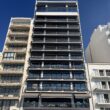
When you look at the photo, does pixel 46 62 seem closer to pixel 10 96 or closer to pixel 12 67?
pixel 12 67

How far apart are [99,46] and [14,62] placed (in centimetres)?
2845

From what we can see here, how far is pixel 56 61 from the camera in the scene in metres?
57.3

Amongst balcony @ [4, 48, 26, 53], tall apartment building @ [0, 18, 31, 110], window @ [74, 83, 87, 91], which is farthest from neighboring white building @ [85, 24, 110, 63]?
balcony @ [4, 48, 26, 53]

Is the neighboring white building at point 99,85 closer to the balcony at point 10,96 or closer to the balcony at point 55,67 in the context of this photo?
the balcony at point 55,67

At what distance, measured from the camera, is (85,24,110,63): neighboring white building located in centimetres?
6369

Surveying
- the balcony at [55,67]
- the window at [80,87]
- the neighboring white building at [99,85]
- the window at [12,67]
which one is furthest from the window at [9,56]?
the neighboring white building at [99,85]

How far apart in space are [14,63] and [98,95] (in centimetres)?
2363

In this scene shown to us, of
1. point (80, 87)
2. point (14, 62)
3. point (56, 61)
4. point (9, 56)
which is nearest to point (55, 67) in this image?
point (56, 61)

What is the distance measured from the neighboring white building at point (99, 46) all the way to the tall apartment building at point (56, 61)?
28.1 feet

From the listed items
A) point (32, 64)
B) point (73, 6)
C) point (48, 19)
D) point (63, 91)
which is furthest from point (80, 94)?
point (73, 6)

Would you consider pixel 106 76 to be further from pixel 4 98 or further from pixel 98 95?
pixel 4 98

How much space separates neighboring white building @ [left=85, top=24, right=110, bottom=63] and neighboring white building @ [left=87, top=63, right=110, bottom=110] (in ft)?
23.3

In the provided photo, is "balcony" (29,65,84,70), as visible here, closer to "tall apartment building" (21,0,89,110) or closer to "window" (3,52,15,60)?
"tall apartment building" (21,0,89,110)

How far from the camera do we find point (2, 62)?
56.1 m
